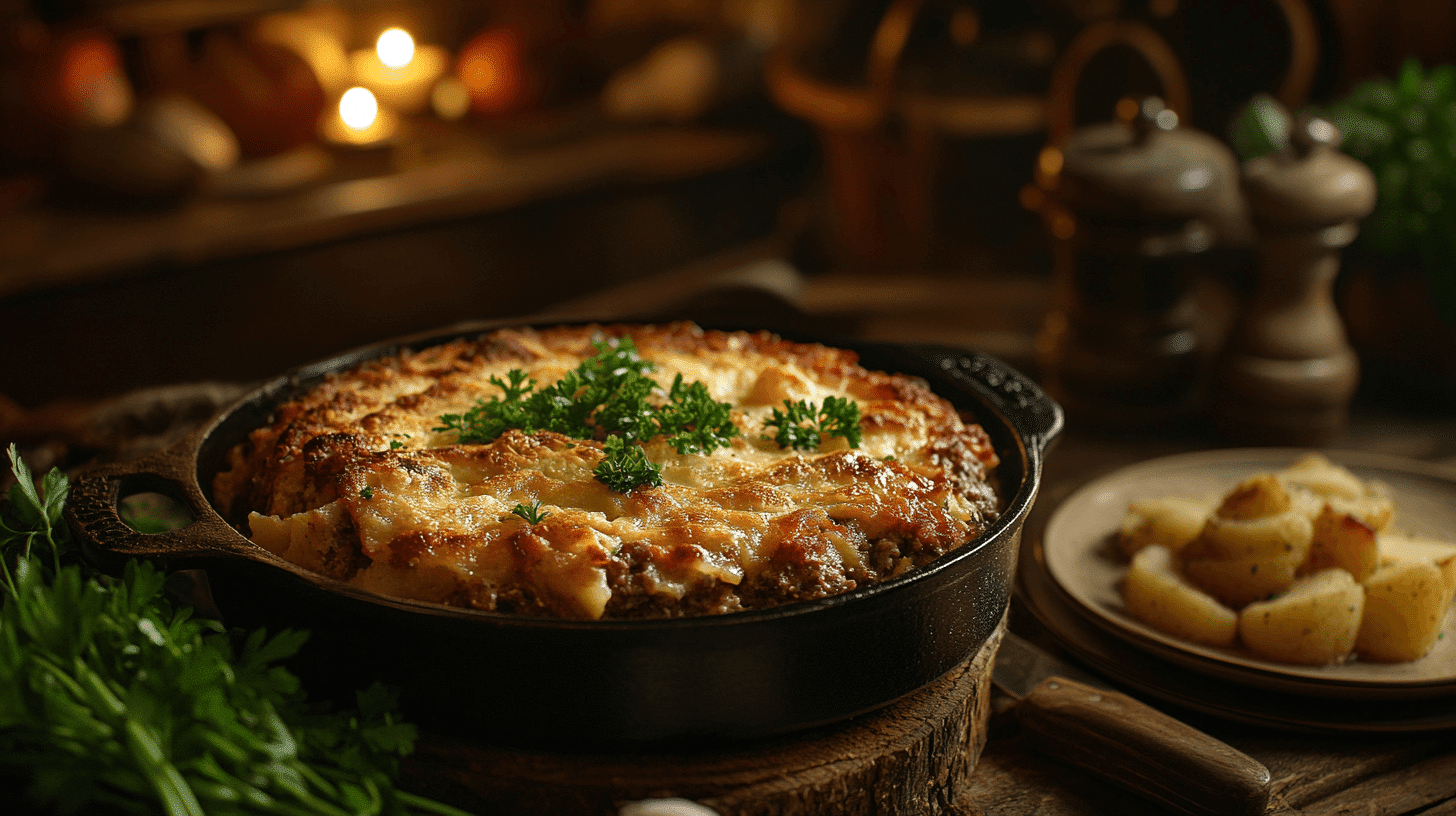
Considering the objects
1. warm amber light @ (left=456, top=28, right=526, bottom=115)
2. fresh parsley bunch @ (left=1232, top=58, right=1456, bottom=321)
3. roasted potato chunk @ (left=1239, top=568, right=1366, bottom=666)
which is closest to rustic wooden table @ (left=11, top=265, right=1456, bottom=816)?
roasted potato chunk @ (left=1239, top=568, right=1366, bottom=666)

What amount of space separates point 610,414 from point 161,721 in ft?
2.46

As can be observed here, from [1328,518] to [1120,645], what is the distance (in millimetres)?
395

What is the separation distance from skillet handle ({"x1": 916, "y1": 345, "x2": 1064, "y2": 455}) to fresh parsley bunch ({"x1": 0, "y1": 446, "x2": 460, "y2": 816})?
105 cm

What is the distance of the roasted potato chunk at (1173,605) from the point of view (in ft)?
5.86

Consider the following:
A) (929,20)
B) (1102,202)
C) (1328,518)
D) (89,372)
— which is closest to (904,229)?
(929,20)

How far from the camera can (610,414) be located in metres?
1.70

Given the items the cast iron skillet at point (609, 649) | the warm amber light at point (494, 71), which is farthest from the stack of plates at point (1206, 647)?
the warm amber light at point (494, 71)

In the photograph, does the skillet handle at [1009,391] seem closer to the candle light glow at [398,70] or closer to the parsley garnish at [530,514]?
the parsley garnish at [530,514]

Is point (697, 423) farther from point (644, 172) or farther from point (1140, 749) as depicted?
point (644, 172)

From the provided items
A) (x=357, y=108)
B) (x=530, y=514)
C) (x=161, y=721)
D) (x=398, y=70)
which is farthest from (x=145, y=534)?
(x=398, y=70)

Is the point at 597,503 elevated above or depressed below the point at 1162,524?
above

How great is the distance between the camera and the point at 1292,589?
1803mm

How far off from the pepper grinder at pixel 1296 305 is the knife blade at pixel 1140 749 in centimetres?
140

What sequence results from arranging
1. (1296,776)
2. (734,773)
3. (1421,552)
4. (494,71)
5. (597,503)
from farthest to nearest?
(494,71), (1421,552), (1296,776), (597,503), (734,773)
